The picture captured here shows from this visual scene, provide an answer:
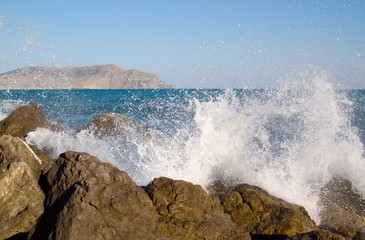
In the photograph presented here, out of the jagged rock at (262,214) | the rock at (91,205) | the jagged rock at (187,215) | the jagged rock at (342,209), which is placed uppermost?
the rock at (91,205)

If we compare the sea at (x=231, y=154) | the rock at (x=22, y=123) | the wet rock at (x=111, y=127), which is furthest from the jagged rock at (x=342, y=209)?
the rock at (x=22, y=123)

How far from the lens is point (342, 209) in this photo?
5.15 meters

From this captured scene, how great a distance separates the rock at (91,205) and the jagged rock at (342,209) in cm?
289

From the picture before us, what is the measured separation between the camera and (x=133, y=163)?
249 inches

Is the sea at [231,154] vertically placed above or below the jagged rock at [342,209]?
above

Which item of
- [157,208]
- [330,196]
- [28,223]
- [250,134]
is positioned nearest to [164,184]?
[157,208]

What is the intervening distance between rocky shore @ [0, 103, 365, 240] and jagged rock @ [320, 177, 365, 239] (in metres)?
0.28

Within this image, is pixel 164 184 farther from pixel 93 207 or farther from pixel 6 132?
pixel 6 132

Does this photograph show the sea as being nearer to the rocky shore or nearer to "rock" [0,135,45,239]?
the rocky shore

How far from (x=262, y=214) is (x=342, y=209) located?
1849 millimetres

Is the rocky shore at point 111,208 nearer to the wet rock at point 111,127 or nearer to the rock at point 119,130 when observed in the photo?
the rock at point 119,130

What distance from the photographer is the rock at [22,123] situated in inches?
289

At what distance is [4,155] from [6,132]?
438 centimetres

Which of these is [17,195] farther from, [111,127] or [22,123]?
[111,127]
